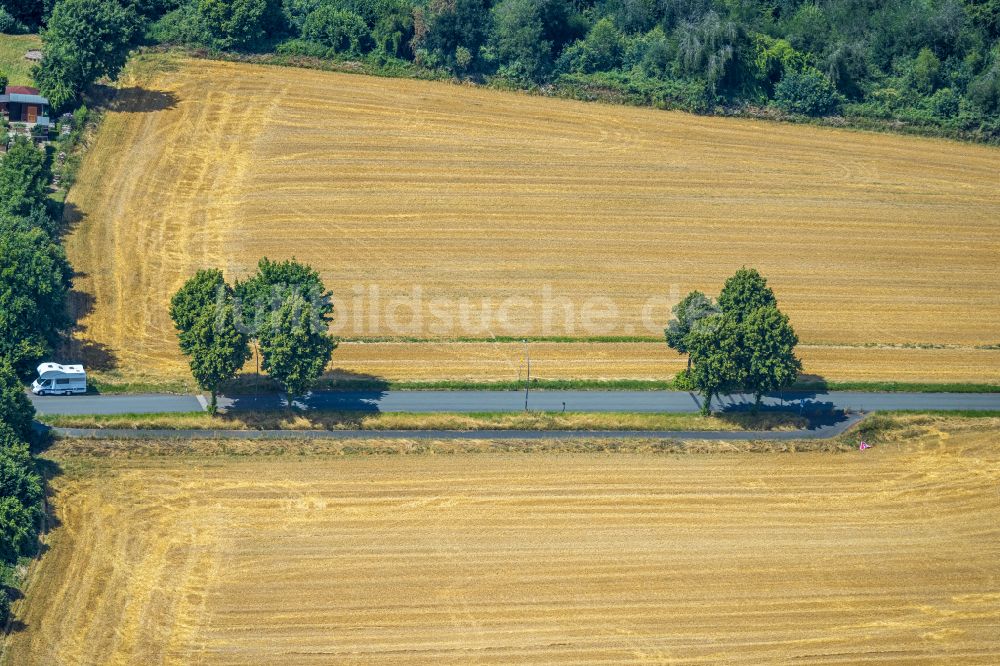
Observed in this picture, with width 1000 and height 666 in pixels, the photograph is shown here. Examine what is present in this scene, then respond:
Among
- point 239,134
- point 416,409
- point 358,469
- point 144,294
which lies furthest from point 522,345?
point 239,134

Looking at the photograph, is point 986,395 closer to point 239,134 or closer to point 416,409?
point 416,409

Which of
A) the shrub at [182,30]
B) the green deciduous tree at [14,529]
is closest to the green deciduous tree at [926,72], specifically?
the shrub at [182,30]

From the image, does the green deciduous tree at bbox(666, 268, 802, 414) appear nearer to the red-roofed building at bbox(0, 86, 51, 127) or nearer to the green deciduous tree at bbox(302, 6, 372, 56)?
the green deciduous tree at bbox(302, 6, 372, 56)

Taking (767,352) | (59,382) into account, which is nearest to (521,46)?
(767,352)

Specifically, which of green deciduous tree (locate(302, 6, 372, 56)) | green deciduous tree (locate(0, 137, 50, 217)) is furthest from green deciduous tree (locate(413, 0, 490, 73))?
green deciduous tree (locate(0, 137, 50, 217))

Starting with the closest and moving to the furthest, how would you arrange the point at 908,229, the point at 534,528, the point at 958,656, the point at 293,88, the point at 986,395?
the point at 958,656
the point at 534,528
the point at 986,395
the point at 908,229
the point at 293,88

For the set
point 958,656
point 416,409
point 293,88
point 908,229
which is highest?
point 293,88

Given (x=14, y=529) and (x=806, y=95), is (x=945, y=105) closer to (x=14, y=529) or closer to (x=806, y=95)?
(x=806, y=95)

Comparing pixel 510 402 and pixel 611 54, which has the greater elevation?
pixel 611 54
